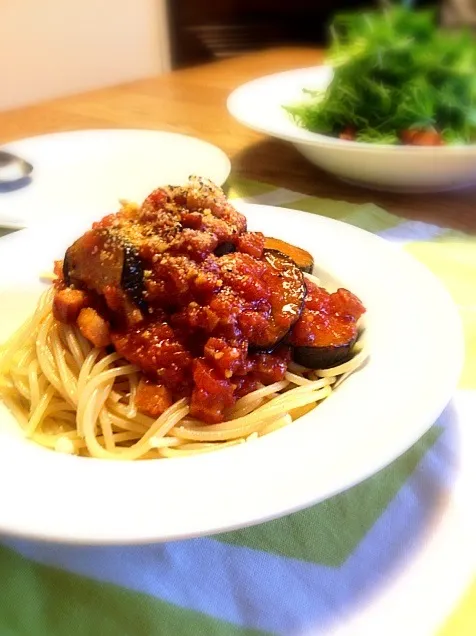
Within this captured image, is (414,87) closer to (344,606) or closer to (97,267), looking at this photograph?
(97,267)

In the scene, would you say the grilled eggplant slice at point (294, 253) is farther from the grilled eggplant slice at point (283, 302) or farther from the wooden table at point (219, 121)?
the wooden table at point (219, 121)

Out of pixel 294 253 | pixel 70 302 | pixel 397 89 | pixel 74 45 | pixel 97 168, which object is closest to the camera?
pixel 70 302

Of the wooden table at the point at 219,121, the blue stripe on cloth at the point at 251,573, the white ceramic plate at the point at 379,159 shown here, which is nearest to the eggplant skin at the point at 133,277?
the blue stripe on cloth at the point at 251,573

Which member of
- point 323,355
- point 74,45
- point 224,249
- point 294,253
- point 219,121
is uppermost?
point 224,249

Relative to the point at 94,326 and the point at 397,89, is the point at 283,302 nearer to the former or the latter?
the point at 94,326

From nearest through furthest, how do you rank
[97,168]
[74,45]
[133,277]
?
[133,277] < [97,168] < [74,45]

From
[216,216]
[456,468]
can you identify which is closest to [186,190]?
[216,216]

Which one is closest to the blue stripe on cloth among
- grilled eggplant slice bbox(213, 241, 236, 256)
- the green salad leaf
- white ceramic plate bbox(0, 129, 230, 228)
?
grilled eggplant slice bbox(213, 241, 236, 256)

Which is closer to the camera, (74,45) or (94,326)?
(94,326)

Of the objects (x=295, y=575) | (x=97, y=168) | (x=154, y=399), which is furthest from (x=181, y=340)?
(x=97, y=168)
